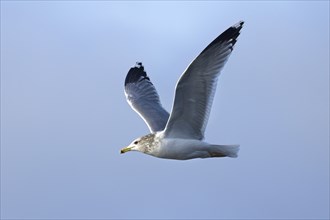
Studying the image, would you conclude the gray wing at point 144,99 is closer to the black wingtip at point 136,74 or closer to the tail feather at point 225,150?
the black wingtip at point 136,74

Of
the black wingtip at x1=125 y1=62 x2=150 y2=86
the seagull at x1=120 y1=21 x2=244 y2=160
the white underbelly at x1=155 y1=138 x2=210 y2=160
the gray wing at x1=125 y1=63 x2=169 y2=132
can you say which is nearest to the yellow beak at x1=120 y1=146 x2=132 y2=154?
the seagull at x1=120 y1=21 x2=244 y2=160

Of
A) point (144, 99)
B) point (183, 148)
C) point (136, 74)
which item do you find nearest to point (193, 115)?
point (183, 148)

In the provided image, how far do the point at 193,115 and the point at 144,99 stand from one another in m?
3.03

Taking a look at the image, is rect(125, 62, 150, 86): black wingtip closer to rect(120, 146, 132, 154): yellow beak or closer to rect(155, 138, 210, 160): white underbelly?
rect(120, 146, 132, 154): yellow beak

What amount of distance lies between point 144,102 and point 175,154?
2677mm

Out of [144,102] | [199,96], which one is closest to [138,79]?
[144,102]

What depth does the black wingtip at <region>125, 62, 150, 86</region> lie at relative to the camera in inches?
590

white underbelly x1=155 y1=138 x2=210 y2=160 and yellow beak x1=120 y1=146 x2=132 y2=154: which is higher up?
yellow beak x1=120 y1=146 x2=132 y2=154

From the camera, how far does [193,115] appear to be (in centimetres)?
1099

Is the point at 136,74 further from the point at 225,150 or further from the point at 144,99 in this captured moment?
the point at 225,150

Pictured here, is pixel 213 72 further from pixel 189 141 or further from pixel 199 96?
pixel 189 141

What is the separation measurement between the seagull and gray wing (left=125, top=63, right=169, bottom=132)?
7.6 inches

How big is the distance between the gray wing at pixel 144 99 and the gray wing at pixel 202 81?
4.44ft

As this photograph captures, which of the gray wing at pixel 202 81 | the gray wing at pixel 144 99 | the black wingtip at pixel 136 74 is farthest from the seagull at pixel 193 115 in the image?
the black wingtip at pixel 136 74
